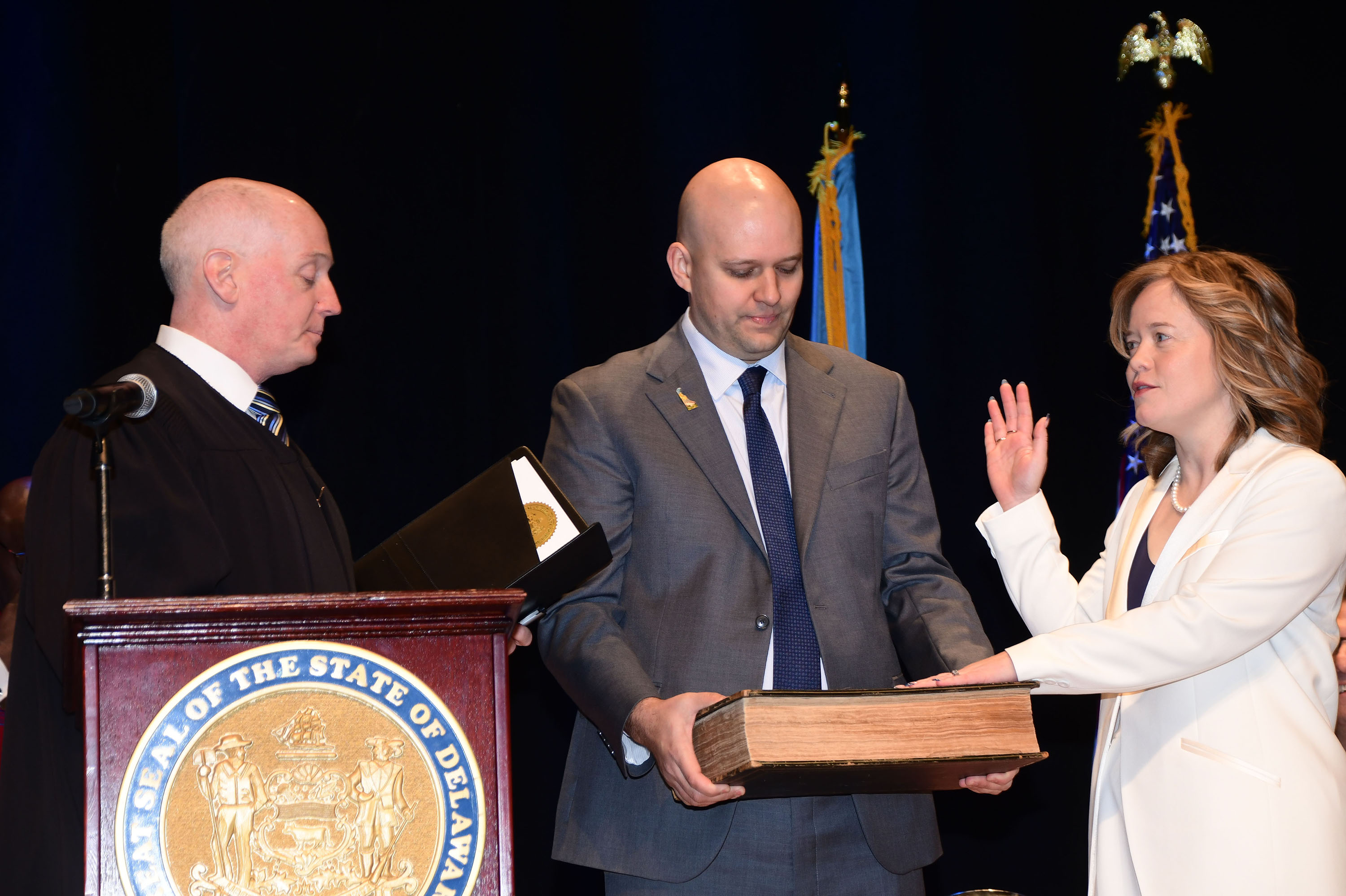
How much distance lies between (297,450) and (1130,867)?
152 centimetres

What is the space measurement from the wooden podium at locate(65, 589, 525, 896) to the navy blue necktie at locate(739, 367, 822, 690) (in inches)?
38.2

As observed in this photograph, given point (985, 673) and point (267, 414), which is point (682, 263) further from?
point (985, 673)

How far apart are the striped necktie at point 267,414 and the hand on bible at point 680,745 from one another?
719mm

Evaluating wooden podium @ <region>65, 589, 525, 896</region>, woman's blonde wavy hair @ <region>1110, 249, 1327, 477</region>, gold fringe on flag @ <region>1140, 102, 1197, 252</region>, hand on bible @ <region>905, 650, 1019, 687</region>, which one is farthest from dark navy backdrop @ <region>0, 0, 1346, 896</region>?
wooden podium @ <region>65, 589, 525, 896</region>

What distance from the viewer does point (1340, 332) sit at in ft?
12.0

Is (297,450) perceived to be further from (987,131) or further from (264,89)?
(987,131)

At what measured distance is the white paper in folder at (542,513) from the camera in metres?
1.82

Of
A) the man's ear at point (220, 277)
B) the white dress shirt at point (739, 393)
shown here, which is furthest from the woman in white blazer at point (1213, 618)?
the man's ear at point (220, 277)

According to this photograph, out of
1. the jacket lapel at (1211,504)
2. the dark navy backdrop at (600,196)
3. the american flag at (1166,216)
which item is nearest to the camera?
the jacket lapel at (1211,504)

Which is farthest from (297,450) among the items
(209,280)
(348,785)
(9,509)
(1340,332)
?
(1340,332)

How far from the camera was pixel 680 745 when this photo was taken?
179 cm

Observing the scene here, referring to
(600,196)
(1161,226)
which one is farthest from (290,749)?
(1161,226)

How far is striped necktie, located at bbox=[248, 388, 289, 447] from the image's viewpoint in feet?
6.39

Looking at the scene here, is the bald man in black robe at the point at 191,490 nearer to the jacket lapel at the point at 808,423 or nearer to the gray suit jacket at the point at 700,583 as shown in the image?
the gray suit jacket at the point at 700,583
